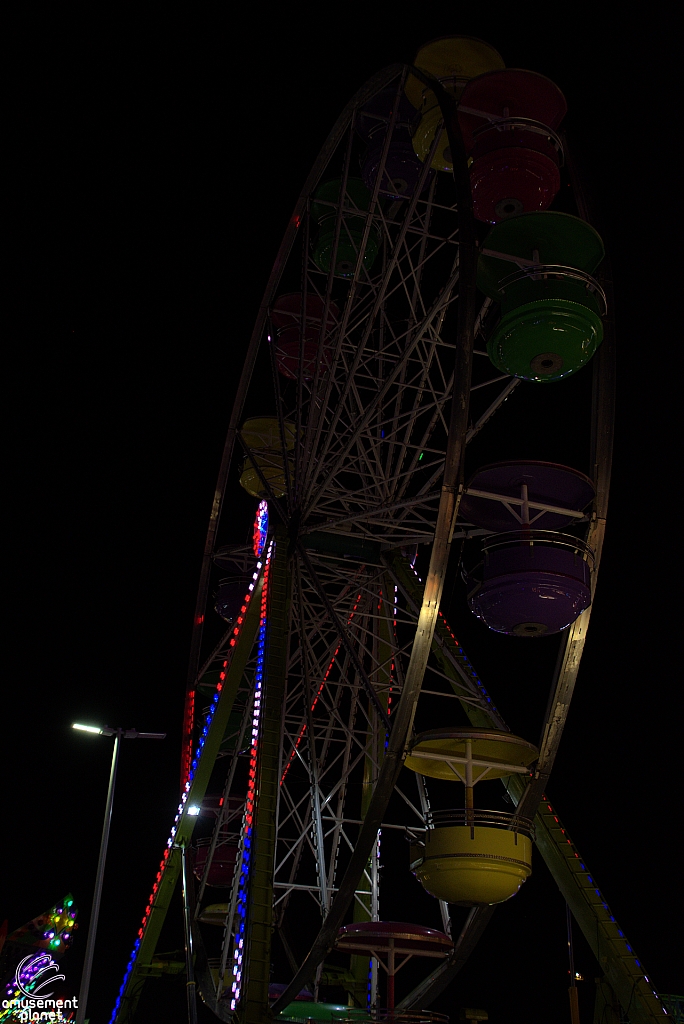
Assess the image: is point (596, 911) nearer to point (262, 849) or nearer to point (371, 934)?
point (371, 934)

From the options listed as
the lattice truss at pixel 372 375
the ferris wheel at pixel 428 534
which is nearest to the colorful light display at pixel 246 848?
the ferris wheel at pixel 428 534

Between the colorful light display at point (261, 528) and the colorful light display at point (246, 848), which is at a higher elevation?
the colorful light display at point (261, 528)

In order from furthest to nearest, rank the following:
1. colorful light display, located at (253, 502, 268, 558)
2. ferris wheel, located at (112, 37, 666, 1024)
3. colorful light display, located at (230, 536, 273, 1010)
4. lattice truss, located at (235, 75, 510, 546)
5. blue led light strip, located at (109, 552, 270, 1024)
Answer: colorful light display, located at (253, 502, 268, 558) → blue led light strip, located at (109, 552, 270, 1024) → lattice truss, located at (235, 75, 510, 546) → colorful light display, located at (230, 536, 273, 1010) → ferris wheel, located at (112, 37, 666, 1024)

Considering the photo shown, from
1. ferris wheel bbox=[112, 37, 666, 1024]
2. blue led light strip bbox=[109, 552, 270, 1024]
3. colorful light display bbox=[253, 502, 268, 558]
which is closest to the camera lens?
ferris wheel bbox=[112, 37, 666, 1024]

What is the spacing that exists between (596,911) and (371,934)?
8.40ft

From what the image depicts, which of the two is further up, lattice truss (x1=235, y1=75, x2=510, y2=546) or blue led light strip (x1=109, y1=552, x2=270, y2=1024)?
lattice truss (x1=235, y1=75, x2=510, y2=546)

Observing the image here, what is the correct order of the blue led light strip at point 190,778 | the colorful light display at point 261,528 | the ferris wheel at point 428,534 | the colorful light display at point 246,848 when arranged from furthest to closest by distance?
1. the colorful light display at point 261,528
2. the blue led light strip at point 190,778
3. the colorful light display at point 246,848
4. the ferris wheel at point 428,534

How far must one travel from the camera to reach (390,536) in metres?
14.2

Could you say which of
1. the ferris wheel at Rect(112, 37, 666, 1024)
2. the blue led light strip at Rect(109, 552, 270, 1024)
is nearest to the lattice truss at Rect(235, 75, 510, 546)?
the ferris wheel at Rect(112, 37, 666, 1024)

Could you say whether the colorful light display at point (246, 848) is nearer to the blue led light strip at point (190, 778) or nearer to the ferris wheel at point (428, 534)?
the ferris wheel at point (428, 534)

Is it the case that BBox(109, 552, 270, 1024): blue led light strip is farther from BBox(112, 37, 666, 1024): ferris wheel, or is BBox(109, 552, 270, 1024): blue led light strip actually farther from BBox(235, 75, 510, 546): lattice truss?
BBox(235, 75, 510, 546): lattice truss

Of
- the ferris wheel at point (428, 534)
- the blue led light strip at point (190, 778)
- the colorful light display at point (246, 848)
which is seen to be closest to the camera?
the ferris wheel at point (428, 534)

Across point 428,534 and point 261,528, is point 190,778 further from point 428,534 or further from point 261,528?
point 428,534

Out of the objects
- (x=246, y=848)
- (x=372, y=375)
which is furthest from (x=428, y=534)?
(x=246, y=848)
